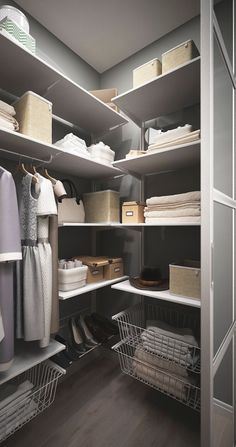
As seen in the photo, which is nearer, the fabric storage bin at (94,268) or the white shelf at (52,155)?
the white shelf at (52,155)

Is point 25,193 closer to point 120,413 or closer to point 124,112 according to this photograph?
point 124,112

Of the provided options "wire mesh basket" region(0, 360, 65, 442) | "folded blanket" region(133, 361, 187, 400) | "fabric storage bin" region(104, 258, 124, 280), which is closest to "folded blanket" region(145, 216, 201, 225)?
"fabric storage bin" region(104, 258, 124, 280)

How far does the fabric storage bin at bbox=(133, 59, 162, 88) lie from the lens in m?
1.46

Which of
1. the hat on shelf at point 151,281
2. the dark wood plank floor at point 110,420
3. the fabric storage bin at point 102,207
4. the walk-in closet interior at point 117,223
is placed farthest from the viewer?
the fabric storage bin at point 102,207

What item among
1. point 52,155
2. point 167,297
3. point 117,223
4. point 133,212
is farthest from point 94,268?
point 52,155

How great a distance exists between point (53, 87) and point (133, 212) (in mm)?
974

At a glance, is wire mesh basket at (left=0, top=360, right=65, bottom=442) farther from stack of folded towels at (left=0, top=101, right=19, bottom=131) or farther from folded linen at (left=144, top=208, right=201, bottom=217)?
stack of folded towels at (left=0, top=101, right=19, bottom=131)

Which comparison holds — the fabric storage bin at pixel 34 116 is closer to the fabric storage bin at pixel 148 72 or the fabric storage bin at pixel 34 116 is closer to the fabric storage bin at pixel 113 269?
the fabric storage bin at pixel 148 72

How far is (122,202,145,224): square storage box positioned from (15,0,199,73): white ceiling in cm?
138

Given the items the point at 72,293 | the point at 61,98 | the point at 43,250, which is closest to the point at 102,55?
the point at 61,98

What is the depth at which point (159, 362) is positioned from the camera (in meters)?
1.47

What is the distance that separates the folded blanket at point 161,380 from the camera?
1373mm

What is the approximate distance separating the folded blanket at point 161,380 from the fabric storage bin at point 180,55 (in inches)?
75.1

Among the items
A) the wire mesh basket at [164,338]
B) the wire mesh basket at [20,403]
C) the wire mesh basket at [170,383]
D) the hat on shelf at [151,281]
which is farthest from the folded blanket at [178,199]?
the wire mesh basket at [20,403]
